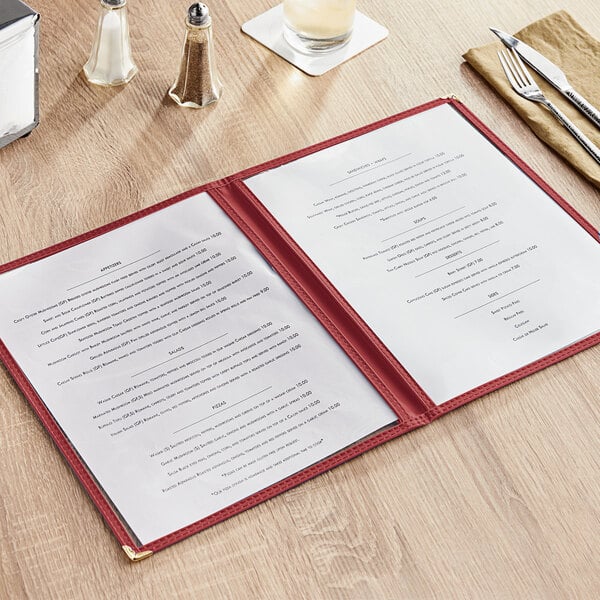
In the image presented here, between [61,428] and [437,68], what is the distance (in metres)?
0.72

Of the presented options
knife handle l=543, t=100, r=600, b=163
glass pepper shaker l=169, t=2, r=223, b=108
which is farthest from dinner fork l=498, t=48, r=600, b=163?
glass pepper shaker l=169, t=2, r=223, b=108

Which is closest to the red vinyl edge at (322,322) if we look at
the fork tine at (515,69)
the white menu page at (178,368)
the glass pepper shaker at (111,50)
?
the white menu page at (178,368)

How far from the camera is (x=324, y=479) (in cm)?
82

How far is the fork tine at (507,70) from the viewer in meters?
1.18

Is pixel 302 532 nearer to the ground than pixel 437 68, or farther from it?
nearer to the ground

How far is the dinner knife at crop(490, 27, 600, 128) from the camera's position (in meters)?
1.15

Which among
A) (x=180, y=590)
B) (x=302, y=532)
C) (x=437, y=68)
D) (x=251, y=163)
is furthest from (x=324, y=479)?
(x=437, y=68)

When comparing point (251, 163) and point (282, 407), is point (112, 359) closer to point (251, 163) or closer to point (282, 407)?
point (282, 407)

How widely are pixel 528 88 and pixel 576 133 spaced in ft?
0.32

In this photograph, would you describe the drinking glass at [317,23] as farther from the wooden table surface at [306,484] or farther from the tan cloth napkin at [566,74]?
the tan cloth napkin at [566,74]

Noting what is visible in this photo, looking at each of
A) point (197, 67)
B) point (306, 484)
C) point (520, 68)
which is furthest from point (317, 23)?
point (306, 484)

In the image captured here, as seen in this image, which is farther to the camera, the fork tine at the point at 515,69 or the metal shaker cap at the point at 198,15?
the fork tine at the point at 515,69

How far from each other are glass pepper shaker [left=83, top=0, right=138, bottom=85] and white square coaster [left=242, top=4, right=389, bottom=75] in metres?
0.19

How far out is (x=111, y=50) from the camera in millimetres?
1099
